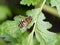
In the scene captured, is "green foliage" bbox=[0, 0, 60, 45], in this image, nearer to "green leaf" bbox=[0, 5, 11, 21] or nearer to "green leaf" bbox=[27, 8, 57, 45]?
"green leaf" bbox=[27, 8, 57, 45]

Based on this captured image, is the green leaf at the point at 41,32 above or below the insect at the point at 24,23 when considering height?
below

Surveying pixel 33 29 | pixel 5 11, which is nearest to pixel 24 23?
pixel 33 29

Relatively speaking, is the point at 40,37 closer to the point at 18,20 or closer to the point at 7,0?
the point at 18,20

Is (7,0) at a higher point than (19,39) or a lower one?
higher

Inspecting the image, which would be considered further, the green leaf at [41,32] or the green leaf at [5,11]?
the green leaf at [5,11]

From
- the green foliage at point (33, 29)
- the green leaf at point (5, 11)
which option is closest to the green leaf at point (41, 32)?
the green foliage at point (33, 29)

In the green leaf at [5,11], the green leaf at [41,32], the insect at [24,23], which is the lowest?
the green leaf at [41,32]

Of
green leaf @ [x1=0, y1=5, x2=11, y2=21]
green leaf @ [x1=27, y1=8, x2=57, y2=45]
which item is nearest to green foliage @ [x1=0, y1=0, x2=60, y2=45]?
green leaf @ [x1=27, y1=8, x2=57, y2=45]

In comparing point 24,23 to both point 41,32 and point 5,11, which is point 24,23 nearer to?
point 41,32

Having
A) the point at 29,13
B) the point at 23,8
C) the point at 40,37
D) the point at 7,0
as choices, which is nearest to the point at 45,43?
the point at 40,37

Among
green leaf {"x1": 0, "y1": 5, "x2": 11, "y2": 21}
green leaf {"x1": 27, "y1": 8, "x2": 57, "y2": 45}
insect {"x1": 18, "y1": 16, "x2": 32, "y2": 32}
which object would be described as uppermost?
green leaf {"x1": 0, "y1": 5, "x2": 11, "y2": 21}

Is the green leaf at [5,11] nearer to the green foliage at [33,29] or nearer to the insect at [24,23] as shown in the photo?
the green foliage at [33,29]
